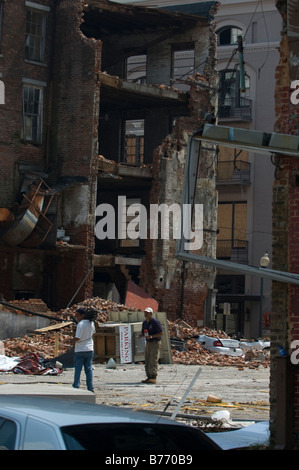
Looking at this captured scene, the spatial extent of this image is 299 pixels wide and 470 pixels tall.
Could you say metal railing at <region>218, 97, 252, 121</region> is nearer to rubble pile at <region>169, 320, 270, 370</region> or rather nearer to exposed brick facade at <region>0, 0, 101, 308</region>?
exposed brick facade at <region>0, 0, 101, 308</region>

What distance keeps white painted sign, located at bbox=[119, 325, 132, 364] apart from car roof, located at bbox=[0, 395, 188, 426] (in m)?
18.1

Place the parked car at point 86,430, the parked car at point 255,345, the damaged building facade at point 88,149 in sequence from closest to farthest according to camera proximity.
→ the parked car at point 86,430, the parked car at point 255,345, the damaged building facade at point 88,149

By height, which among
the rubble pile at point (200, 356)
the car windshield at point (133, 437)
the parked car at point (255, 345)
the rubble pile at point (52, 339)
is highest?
the car windshield at point (133, 437)

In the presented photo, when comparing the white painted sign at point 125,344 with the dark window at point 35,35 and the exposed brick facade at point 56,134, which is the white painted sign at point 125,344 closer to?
the exposed brick facade at point 56,134

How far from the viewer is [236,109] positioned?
5072 centimetres

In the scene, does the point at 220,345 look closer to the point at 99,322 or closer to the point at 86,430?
the point at 99,322

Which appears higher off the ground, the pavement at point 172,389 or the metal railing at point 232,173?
the metal railing at point 232,173

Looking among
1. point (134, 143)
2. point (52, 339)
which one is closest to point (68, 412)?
point (52, 339)

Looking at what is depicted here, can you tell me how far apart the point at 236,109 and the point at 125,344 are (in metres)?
29.1

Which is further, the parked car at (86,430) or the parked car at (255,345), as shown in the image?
the parked car at (255,345)

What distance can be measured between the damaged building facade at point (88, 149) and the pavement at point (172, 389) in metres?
9.95

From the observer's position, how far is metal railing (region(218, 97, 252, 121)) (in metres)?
50.5

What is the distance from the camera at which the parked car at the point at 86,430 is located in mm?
5148

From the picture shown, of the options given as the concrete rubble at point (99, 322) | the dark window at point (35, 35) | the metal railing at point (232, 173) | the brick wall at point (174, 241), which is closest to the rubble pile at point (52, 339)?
the concrete rubble at point (99, 322)
